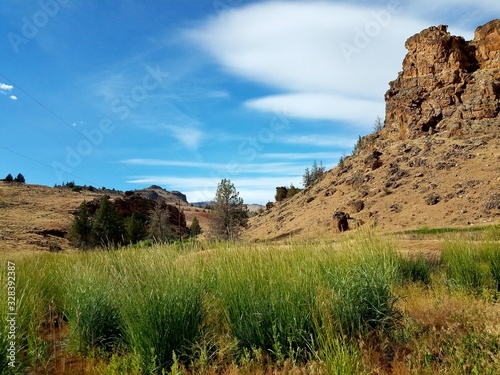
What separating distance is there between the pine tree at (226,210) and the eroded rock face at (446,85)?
25.6 metres

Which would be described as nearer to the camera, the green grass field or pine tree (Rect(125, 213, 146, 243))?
the green grass field

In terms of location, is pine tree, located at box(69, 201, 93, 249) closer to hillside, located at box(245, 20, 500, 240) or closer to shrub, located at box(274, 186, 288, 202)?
hillside, located at box(245, 20, 500, 240)

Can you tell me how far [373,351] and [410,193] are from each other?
35.9 m

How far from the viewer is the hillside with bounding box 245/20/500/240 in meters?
33.4

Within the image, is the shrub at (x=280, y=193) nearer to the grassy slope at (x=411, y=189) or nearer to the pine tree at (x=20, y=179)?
the grassy slope at (x=411, y=189)

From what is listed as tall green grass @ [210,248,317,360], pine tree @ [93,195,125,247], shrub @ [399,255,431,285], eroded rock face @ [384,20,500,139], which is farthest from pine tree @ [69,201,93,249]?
eroded rock face @ [384,20,500,139]

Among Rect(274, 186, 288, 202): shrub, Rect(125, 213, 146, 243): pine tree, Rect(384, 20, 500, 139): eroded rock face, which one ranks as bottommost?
Rect(125, 213, 146, 243): pine tree

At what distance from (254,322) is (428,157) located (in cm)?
4224

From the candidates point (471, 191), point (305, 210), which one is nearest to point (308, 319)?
point (471, 191)

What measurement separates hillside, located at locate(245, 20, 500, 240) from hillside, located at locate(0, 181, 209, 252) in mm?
18318

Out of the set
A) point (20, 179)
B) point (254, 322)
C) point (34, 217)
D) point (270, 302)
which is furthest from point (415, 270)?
point (20, 179)

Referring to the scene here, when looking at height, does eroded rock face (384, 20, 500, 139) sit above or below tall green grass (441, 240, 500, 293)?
above

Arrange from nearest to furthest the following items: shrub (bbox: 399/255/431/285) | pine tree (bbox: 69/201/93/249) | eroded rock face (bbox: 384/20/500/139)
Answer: shrub (bbox: 399/255/431/285)
pine tree (bbox: 69/201/93/249)
eroded rock face (bbox: 384/20/500/139)

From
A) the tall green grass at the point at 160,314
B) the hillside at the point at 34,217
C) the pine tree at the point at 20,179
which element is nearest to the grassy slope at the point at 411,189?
the hillside at the point at 34,217
